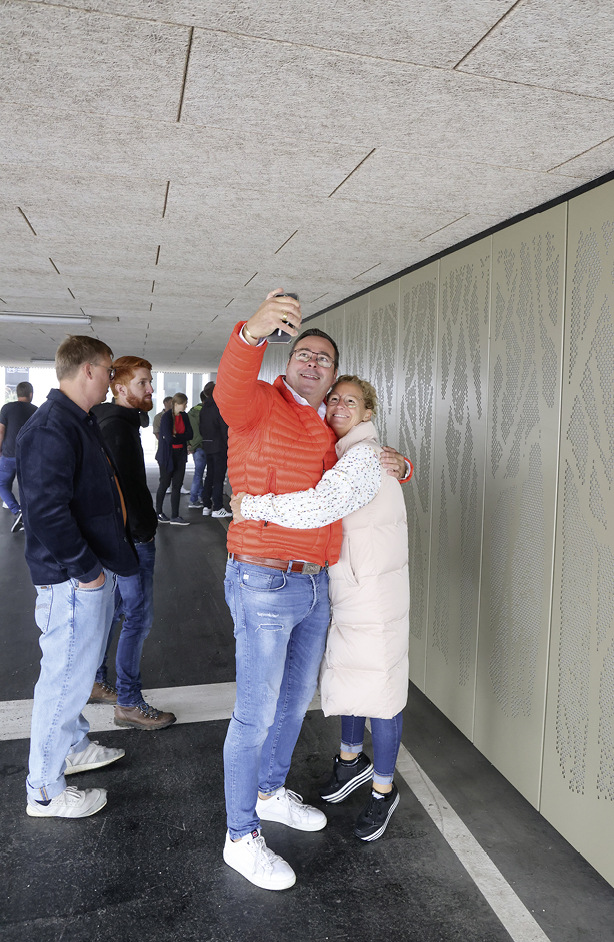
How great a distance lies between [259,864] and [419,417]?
2.38 meters

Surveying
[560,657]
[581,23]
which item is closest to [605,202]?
[581,23]

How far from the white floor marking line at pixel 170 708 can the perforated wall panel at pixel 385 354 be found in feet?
5.80

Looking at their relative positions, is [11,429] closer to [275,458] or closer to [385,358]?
[385,358]

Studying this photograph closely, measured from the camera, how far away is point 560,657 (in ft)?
7.68

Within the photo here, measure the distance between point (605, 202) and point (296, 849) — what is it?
2476mm

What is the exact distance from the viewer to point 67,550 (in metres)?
2.19

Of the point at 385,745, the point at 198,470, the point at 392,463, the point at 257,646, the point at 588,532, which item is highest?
the point at 392,463

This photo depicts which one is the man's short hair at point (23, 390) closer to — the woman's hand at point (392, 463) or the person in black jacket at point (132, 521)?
the person in black jacket at point (132, 521)

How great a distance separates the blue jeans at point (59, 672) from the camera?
2.28 metres

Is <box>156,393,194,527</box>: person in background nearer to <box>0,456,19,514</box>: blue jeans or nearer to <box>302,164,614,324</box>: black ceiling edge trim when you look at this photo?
<box>0,456,19,514</box>: blue jeans

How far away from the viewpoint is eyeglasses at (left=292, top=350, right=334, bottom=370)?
2059mm

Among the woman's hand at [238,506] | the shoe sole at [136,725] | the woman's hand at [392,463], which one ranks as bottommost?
the shoe sole at [136,725]

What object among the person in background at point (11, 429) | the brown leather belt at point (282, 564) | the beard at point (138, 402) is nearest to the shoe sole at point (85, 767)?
the brown leather belt at point (282, 564)

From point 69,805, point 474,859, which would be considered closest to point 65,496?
point 69,805
